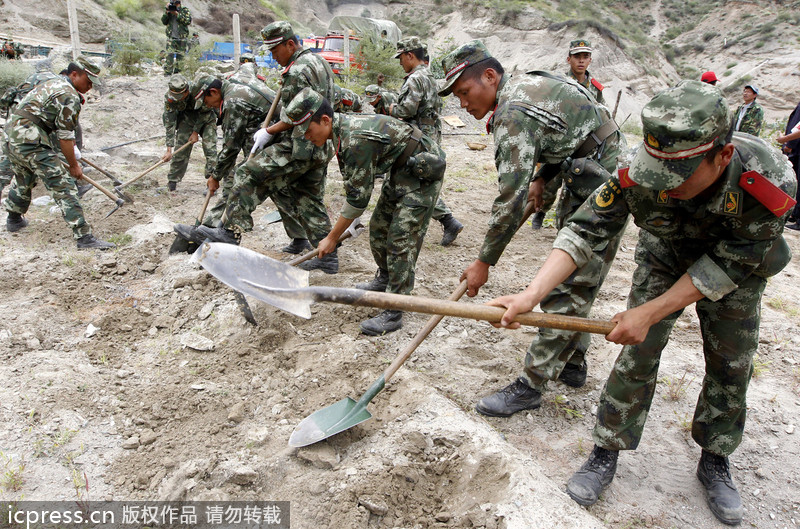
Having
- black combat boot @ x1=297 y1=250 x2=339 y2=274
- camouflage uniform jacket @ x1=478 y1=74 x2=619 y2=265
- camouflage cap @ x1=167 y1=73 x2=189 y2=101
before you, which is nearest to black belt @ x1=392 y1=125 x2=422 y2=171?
camouflage uniform jacket @ x1=478 y1=74 x2=619 y2=265

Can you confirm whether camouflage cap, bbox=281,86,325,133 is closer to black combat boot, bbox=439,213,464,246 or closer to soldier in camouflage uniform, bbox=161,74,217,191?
black combat boot, bbox=439,213,464,246

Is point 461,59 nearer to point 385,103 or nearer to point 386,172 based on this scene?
point 386,172

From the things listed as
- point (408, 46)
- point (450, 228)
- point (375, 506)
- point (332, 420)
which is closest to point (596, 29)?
point (408, 46)

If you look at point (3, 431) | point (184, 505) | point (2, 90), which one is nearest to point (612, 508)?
point (184, 505)

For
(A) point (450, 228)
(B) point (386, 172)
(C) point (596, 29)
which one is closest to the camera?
(B) point (386, 172)

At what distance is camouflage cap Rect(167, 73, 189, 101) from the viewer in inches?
209

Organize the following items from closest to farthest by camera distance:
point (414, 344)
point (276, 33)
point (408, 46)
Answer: point (414, 344), point (276, 33), point (408, 46)

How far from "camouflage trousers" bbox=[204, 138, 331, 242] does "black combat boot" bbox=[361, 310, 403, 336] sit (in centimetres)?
119

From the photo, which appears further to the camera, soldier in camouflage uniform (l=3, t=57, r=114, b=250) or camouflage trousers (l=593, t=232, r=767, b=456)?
soldier in camouflage uniform (l=3, t=57, r=114, b=250)

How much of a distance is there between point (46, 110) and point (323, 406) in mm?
3939

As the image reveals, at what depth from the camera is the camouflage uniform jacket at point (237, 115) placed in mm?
4531

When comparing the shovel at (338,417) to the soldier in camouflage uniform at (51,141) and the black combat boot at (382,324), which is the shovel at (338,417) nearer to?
the black combat boot at (382,324)

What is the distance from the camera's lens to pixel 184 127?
5949 millimetres

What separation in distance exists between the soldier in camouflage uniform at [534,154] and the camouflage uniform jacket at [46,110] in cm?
375
